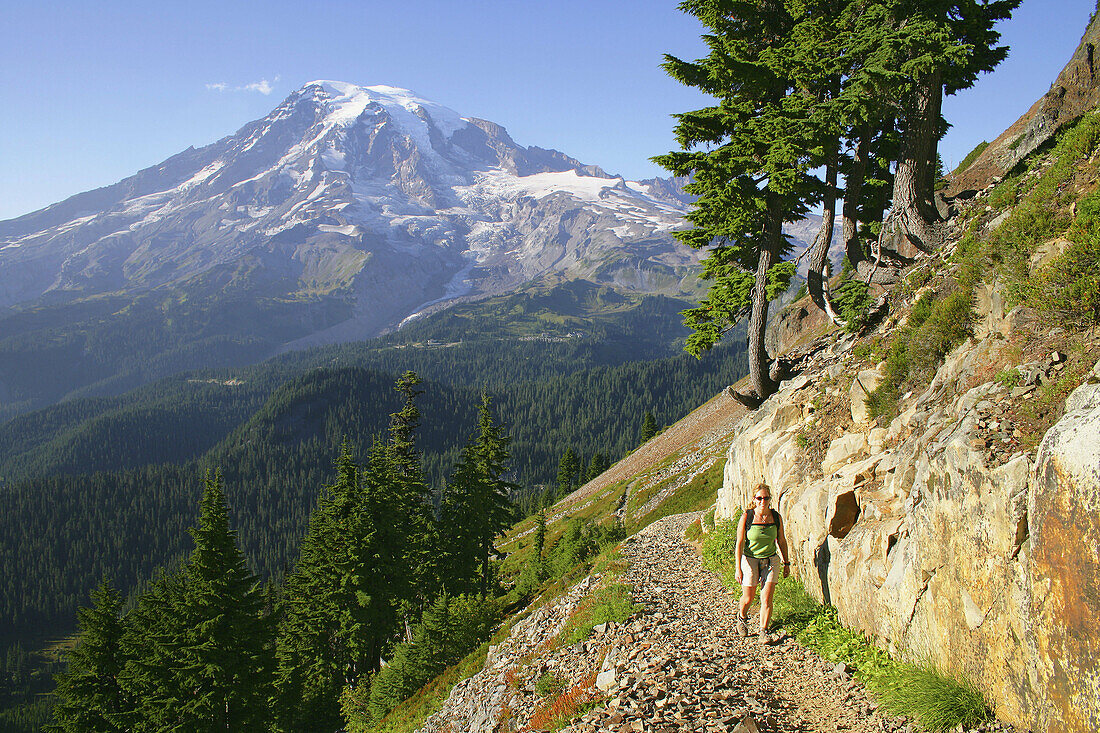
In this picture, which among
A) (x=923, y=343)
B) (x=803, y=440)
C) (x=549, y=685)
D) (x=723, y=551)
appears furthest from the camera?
(x=723, y=551)

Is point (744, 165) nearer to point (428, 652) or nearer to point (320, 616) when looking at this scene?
point (428, 652)

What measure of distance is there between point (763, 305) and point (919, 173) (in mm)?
5850

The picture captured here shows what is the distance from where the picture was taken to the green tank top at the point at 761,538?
9992 millimetres

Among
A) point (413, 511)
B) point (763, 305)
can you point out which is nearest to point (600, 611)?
point (763, 305)

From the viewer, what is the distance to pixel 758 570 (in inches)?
410

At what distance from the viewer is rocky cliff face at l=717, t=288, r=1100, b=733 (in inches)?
218

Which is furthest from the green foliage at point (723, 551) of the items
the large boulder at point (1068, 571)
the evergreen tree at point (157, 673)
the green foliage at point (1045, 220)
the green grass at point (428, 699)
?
the evergreen tree at point (157, 673)

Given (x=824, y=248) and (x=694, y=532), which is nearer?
(x=824, y=248)

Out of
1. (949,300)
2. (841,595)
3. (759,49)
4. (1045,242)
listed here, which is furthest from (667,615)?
(759,49)

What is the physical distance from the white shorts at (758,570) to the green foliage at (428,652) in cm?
1627

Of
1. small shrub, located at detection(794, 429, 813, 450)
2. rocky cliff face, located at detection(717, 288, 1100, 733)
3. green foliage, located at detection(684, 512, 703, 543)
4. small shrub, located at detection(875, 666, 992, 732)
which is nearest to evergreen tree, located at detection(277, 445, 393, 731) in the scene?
green foliage, located at detection(684, 512, 703, 543)

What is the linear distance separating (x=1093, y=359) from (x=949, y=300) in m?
3.79

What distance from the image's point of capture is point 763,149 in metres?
19.3

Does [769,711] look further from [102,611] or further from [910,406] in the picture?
[102,611]
